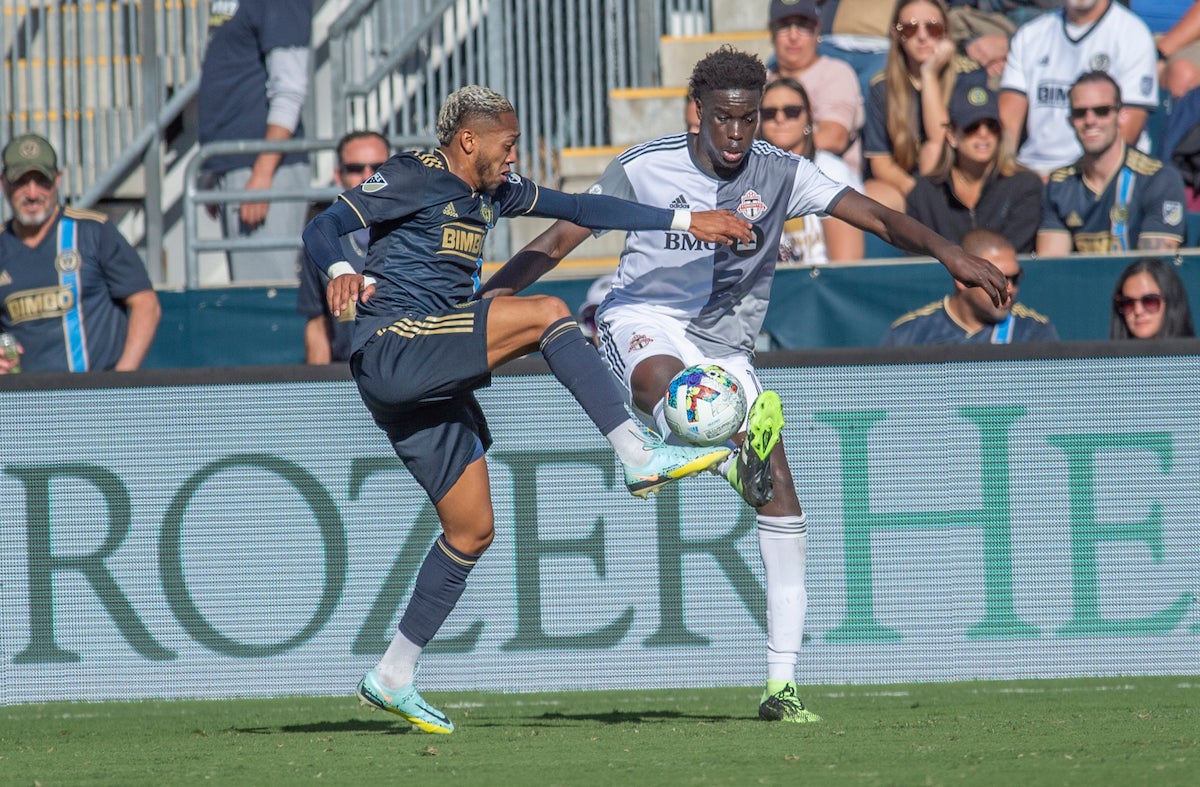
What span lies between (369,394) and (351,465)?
6.86 feet

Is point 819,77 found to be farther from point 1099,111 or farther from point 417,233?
point 417,233

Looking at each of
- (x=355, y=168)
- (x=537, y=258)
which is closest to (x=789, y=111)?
(x=355, y=168)

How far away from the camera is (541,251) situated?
6.75 meters

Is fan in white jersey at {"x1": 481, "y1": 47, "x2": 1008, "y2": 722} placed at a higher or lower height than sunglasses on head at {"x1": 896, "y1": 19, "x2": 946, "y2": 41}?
lower

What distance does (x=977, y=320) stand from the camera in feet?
28.8

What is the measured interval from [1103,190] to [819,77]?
6.51ft

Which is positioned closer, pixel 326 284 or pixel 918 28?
pixel 326 284

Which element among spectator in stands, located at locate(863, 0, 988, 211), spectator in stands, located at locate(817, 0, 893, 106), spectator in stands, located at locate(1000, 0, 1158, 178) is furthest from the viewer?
spectator in stands, located at locate(817, 0, 893, 106)

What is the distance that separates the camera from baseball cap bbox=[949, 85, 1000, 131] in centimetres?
986

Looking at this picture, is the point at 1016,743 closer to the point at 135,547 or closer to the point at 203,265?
the point at 135,547

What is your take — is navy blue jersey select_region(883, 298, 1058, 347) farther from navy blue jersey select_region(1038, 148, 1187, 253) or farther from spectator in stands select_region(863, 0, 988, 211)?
spectator in stands select_region(863, 0, 988, 211)

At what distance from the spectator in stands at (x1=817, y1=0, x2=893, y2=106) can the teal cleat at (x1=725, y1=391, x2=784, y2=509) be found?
6.24m

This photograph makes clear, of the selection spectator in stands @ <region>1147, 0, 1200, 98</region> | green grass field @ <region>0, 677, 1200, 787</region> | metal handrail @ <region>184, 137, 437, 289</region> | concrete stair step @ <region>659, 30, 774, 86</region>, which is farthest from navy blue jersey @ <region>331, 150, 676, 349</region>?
concrete stair step @ <region>659, 30, 774, 86</region>

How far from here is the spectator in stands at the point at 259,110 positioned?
11.3m
